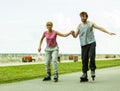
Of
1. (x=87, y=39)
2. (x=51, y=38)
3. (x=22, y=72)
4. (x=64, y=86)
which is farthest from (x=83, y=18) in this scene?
(x=22, y=72)

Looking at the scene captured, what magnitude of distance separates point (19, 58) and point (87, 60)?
49.2 metres

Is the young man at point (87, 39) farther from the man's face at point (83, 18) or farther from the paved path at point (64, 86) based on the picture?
the paved path at point (64, 86)

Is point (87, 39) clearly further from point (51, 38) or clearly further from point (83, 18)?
point (51, 38)

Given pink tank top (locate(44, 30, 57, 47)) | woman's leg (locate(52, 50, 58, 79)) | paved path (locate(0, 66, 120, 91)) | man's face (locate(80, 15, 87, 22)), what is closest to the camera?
paved path (locate(0, 66, 120, 91))

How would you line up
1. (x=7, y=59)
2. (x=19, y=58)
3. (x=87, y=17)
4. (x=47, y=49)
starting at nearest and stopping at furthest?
(x=87, y=17) < (x=47, y=49) < (x=7, y=59) < (x=19, y=58)

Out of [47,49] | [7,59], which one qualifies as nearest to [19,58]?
[7,59]

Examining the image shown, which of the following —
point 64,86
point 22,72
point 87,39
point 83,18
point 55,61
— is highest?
point 83,18

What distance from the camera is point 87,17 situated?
466 inches

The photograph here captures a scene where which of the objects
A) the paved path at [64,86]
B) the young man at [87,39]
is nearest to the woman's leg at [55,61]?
the paved path at [64,86]

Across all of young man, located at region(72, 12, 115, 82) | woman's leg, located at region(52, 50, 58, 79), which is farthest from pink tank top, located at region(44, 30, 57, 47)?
young man, located at region(72, 12, 115, 82)

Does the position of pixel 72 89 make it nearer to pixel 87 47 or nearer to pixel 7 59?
pixel 87 47

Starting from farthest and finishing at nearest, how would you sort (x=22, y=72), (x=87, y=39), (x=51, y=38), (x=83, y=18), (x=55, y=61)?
(x=22, y=72)
(x=51, y=38)
(x=55, y=61)
(x=87, y=39)
(x=83, y=18)

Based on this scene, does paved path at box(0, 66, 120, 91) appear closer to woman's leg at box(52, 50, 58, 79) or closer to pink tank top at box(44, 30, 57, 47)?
woman's leg at box(52, 50, 58, 79)

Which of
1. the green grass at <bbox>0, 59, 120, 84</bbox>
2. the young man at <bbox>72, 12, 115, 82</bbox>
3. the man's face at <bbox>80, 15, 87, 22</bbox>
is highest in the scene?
the man's face at <bbox>80, 15, 87, 22</bbox>
